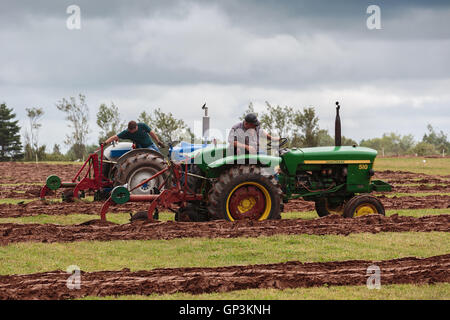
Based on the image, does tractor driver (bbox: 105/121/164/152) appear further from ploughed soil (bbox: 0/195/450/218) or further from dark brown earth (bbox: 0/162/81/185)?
dark brown earth (bbox: 0/162/81/185)

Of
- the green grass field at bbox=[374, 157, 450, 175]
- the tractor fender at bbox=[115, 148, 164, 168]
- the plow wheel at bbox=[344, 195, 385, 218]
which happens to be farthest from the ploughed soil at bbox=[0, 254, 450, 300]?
the green grass field at bbox=[374, 157, 450, 175]

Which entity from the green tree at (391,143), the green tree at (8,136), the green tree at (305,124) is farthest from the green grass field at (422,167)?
the green tree at (391,143)

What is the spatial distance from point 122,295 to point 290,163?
17.5 ft

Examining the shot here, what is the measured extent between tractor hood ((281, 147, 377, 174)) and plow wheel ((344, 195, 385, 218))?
29.8 inches

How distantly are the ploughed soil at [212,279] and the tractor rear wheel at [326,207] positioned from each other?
14.2ft

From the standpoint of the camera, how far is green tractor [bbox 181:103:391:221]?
31.1ft

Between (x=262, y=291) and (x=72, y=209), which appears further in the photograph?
(x=72, y=209)

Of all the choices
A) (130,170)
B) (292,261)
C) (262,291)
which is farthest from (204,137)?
(262,291)

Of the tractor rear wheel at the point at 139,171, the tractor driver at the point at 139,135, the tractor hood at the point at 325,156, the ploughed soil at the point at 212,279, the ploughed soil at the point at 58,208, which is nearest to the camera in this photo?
the ploughed soil at the point at 212,279

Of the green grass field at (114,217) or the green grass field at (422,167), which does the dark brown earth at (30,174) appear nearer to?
the green grass field at (114,217)

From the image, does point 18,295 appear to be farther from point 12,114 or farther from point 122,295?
point 12,114

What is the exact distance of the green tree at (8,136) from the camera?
60.2m

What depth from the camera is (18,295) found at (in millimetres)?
5426
